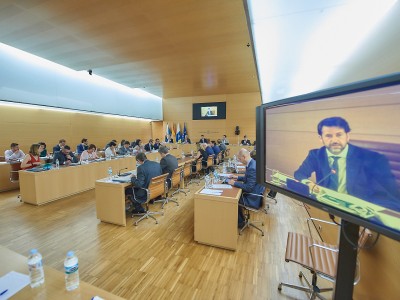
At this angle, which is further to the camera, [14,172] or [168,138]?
[168,138]

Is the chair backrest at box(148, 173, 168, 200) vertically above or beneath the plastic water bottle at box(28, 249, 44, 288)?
beneath

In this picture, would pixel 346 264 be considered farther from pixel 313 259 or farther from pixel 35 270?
pixel 35 270

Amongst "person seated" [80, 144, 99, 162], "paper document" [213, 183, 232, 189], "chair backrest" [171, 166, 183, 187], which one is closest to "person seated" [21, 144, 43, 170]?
"person seated" [80, 144, 99, 162]

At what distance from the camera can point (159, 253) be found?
8.25ft

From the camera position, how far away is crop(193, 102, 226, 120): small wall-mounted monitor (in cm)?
1238

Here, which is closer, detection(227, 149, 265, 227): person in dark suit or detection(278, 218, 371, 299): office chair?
detection(278, 218, 371, 299): office chair

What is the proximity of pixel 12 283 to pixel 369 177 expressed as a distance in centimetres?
185

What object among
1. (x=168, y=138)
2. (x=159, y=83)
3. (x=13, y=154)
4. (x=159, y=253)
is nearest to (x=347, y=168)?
(x=159, y=253)

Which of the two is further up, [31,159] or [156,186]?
[31,159]

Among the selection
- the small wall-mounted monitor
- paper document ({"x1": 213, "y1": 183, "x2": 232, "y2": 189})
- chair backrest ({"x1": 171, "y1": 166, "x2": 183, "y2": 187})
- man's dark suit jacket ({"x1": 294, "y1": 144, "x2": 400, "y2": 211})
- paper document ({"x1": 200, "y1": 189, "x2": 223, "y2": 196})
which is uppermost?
the small wall-mounted monitor

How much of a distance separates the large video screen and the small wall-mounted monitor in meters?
11.4

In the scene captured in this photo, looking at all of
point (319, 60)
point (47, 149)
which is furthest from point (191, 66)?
point (47, 149)

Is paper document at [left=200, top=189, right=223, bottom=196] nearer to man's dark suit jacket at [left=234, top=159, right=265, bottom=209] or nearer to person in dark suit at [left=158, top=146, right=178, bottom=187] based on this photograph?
man's dark suit jacket at [left=234, top=159, right=265, bottom=209]

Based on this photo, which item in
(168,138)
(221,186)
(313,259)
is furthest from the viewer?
(168,138)
